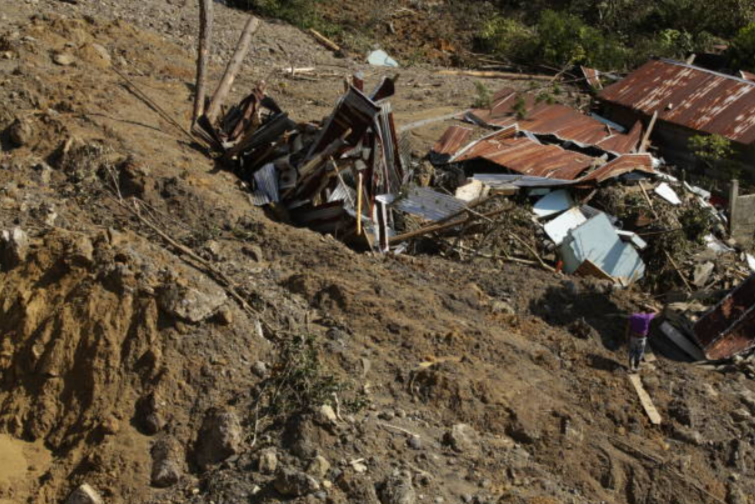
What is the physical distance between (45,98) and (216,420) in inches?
203

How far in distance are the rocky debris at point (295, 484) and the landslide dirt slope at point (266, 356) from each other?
51 millimetres

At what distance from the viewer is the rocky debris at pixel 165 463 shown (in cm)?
601

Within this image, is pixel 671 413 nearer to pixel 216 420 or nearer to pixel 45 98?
pixel 216 420

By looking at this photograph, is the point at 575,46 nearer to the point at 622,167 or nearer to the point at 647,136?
the point at 647,136

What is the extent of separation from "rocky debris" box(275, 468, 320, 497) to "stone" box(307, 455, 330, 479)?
4.2 inches

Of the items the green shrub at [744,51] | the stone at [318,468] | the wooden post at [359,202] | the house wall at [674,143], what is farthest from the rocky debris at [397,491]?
the green shrub at [744,51]

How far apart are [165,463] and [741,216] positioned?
8487 millimetres

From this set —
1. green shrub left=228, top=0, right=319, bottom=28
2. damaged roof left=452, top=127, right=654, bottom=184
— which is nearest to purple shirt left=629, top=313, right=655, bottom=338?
damaged roof left=452, top=127, right=654, bottom=184

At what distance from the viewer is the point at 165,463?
19.8ft

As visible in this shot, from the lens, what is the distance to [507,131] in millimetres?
12922

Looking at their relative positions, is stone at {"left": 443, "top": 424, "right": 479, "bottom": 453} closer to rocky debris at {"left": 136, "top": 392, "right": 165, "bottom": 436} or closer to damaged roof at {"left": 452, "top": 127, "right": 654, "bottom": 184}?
rocky debris at {"left": 136, "top": 392, "right": 165, "bottom": 436}

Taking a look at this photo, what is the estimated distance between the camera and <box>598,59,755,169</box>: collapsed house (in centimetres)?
1263

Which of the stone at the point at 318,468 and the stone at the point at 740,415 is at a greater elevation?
the stone at the point at 318,468

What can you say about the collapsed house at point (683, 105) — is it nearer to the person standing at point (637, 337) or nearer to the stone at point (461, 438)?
the person standing at point (637, 337)
